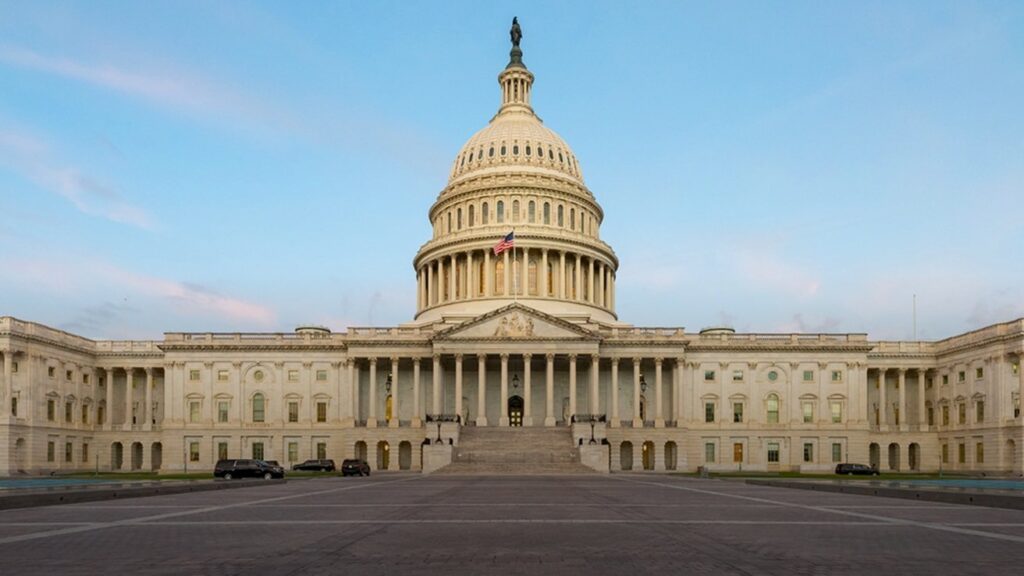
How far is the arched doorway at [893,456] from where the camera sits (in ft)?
362

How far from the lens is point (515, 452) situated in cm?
8656

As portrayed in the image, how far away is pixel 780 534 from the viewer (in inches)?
863

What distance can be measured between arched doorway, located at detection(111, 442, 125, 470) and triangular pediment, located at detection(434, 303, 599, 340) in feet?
134

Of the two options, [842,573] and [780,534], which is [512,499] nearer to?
[780,534]

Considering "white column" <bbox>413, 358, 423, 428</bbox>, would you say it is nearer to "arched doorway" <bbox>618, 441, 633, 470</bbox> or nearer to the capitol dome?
the capitol dome

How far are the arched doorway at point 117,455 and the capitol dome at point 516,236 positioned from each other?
129 feet

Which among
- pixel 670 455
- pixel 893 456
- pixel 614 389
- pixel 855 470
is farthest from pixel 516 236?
pixel 893 456

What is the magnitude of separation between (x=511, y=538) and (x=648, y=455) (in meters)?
85.1

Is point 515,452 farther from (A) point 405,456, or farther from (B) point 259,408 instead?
(B) point 259,408

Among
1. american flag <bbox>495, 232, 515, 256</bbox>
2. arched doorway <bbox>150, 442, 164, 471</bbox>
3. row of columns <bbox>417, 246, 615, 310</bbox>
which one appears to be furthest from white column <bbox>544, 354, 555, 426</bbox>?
arched doorway <bbox>150, 442, 164, 471</bbox>

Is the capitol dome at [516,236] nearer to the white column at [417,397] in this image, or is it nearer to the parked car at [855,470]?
the white column at [417,397]

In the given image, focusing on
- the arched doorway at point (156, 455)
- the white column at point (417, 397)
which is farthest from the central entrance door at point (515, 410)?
the arched doorway at point (156, 455)

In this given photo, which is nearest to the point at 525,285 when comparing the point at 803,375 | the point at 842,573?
the point at 803,375

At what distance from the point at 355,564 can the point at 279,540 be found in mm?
4826
